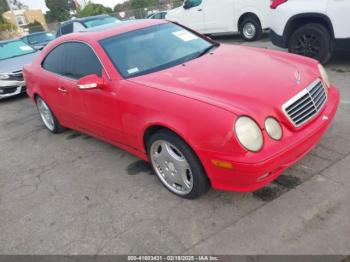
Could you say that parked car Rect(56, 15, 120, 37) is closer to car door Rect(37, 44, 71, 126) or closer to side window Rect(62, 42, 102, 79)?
car door Rect(37, 44, 71, 126)

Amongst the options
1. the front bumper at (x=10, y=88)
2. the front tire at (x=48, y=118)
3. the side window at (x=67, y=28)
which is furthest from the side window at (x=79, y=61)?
the side window at (x=67, y=28)

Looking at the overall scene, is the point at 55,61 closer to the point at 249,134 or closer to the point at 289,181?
the point at 249,134

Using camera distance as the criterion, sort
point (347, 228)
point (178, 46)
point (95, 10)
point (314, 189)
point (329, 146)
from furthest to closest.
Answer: point (95, 10)
point (178, 46)
point (329, 146)
point (314, 189)
point (347, 228)

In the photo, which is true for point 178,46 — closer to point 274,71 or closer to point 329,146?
point 274,71

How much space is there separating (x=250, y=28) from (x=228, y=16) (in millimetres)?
800

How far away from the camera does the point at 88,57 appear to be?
13.1ft

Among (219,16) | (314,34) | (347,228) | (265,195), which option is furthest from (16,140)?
(219,16)

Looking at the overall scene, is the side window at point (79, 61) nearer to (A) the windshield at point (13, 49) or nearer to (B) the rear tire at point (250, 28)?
(A) the windshield at point (13, 49)

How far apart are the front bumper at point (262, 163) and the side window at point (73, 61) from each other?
5.67ft

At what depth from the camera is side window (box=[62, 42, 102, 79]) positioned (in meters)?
3.87

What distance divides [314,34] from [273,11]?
0.97 metres

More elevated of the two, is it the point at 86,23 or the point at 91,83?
the point at 91,83

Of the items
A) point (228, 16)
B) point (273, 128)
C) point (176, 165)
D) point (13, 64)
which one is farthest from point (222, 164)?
point (228, 16)

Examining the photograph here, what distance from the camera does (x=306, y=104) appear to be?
9.93 feet
